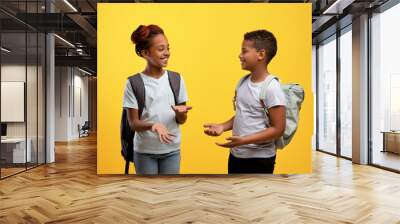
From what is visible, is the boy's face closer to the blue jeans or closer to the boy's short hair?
the boy's short hair

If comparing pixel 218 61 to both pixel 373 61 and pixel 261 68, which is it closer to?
pixel 261 68

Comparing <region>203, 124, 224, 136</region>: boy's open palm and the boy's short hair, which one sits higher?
the boy's short hair

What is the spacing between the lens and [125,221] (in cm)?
424

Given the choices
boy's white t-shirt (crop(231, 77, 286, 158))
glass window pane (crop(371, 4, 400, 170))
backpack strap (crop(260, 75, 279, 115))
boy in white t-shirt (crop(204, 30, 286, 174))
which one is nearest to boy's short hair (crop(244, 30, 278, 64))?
boy in white t-shirt (crop(204, 30, 286, 174))

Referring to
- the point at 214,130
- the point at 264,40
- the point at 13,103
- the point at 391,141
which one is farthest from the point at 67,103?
the point at 391,141

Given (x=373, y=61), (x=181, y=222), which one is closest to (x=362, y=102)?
(x=373, y=61)

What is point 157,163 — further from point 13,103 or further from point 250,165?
point 13,103

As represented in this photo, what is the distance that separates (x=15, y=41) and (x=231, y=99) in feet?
12.9

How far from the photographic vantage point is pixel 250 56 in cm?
639

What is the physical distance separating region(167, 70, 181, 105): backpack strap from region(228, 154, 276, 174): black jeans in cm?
129

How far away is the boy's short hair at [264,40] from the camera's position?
6.75 metres

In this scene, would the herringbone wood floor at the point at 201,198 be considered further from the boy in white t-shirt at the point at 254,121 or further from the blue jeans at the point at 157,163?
the boy in white t-shirt at the point at 254,121

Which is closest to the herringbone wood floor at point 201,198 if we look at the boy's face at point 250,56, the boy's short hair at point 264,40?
the boy's face at point 250,56

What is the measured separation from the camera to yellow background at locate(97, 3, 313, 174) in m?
6.89
